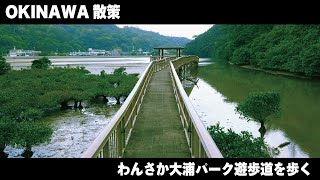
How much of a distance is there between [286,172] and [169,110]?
5580 millimetres

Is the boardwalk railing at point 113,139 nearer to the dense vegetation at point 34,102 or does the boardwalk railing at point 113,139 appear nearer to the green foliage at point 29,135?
the green foliage at point 29,135

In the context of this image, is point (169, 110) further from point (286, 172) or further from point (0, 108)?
point (0, 108)

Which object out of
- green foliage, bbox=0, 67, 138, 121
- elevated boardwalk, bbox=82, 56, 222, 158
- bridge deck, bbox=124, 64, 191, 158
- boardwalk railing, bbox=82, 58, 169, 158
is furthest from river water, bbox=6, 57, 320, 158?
boardwalk railing, bbox=82, 58, 169, 158

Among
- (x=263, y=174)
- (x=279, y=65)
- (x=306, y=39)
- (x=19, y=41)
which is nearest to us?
(x=263, y=174)

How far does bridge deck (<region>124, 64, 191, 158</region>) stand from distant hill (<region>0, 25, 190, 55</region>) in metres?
76.7

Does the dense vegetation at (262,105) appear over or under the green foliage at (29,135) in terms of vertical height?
over

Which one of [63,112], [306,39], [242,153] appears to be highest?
[306,39]

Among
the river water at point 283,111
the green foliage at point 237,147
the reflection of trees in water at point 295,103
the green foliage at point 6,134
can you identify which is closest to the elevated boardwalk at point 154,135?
the green foliage at point 237,147

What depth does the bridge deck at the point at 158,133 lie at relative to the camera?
6.54 m

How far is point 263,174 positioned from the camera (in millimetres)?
4742

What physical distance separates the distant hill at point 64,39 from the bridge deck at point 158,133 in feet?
252

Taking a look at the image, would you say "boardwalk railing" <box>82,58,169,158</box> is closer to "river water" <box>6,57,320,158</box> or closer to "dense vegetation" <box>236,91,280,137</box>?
"river water" <box>6,57,320,158</box>

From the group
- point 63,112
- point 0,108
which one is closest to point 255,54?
point 63,112

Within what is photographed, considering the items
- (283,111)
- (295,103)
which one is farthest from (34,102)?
(295,103)
